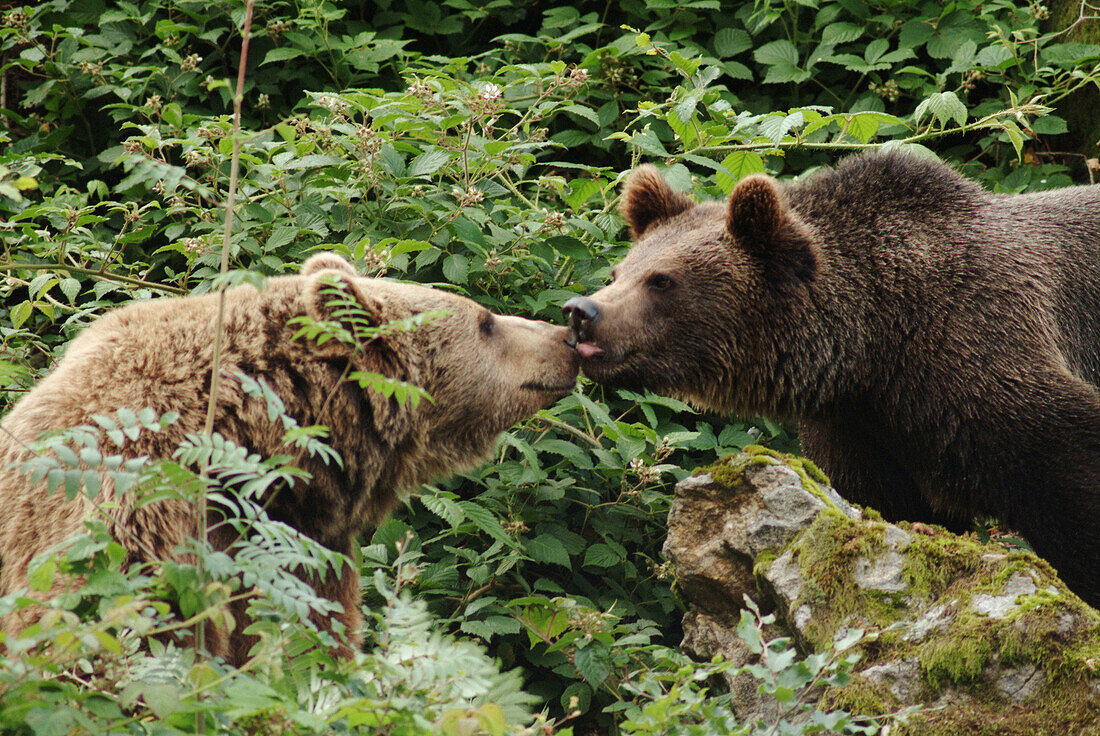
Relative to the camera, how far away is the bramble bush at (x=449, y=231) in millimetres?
1974

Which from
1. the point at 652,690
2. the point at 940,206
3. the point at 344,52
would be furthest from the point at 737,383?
the point at 344,52

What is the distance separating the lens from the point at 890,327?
13.1 ft

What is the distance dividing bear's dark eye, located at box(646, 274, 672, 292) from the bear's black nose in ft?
1.16

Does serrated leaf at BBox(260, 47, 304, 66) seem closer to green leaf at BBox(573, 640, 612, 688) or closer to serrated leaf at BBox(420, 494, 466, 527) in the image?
serrated leaf at BBox(420, 494, 466, 527)

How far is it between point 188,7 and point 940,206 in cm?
503

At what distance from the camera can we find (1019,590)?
292 centimetres

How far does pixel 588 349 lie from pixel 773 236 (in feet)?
3.02

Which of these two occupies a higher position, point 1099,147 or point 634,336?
point 1099,147

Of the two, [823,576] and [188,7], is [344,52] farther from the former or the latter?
[823,576]

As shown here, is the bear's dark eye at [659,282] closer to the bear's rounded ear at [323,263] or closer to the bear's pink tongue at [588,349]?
the bear's pink tongue at [588,349]

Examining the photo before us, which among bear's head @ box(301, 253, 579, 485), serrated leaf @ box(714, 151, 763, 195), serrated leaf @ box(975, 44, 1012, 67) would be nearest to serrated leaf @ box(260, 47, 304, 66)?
serrated leaf @ box(714, 151, 763, 195)

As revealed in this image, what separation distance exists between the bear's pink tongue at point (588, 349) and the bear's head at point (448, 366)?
183 millimetres

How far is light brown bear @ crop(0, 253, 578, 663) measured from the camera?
258 cm

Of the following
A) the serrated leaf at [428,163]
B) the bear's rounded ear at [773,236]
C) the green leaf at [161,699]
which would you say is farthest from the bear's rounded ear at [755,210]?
the green leaf at [161,699]
